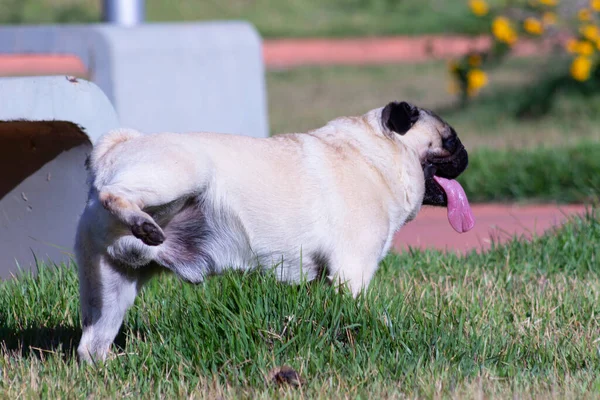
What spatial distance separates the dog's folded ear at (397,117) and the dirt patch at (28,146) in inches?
60.4

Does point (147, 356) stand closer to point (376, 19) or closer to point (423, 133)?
point (423, 133)

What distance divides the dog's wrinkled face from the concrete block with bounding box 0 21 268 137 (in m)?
3.30

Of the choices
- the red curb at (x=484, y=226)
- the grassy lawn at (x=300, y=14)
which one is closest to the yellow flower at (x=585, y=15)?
the red curb at (x=484, y=226)

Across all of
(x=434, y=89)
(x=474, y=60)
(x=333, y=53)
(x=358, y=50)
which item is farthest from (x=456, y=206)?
(x=358, y=50)

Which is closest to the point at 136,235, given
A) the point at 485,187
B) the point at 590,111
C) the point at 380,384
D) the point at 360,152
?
the point at 380,384

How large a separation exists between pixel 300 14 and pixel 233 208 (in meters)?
24.1

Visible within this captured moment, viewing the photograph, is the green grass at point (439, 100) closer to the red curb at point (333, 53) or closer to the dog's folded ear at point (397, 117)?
the red curb at point (333, 53)

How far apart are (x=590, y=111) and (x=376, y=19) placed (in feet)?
50.4

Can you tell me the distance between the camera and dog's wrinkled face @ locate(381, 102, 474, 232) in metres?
4.66

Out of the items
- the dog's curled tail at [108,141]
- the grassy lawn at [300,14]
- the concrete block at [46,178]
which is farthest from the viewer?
the grassy lawn at [300,14]

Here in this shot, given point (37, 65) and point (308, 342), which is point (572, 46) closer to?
point (308, 342)

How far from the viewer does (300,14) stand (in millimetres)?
27500

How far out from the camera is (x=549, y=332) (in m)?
4.30

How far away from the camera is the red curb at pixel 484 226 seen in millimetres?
6539
